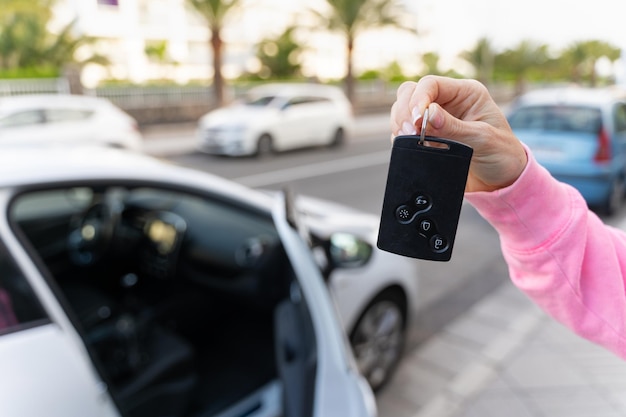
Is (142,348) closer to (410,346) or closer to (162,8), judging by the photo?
(410,346)

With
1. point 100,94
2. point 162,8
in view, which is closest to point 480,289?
point 100,94

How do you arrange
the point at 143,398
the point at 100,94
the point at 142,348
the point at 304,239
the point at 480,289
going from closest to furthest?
the point at 304,239, the point at 143,398, the point at 142,348, the point at 480,289, the point at 100,94

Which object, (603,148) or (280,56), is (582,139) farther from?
(280,56)

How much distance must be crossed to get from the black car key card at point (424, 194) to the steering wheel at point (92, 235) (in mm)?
2715

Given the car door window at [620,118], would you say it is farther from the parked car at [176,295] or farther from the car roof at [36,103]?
the car roof at [36,103]

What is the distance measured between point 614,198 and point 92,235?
19.2ft

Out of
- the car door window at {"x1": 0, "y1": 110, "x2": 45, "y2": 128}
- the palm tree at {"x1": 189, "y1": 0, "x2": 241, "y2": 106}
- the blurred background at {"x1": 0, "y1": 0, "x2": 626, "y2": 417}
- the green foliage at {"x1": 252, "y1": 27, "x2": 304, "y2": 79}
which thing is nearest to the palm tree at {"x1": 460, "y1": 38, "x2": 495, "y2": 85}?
the blurred background at {"x1": 0, "y1": 0, "x2": 626, "y2": 417}

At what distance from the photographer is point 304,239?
1.90 m

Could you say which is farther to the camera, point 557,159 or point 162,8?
point 162,8

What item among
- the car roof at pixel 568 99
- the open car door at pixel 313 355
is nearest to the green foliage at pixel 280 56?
the car roof at pixel 568 99

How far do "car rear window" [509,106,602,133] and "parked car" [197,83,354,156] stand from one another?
651 centimetres

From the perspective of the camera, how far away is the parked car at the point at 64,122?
8734mm

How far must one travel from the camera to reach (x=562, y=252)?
1.02 metres

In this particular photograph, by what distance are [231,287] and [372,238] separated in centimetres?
83
